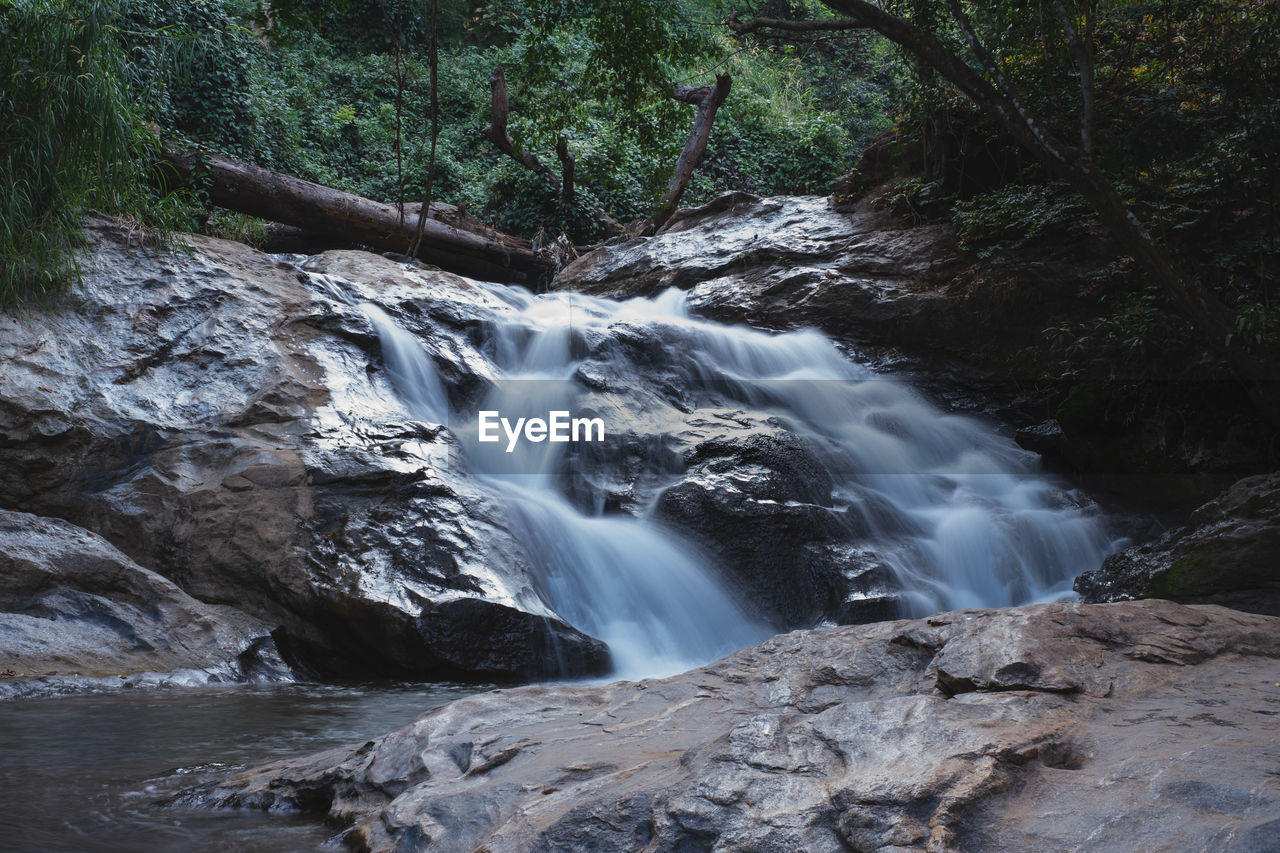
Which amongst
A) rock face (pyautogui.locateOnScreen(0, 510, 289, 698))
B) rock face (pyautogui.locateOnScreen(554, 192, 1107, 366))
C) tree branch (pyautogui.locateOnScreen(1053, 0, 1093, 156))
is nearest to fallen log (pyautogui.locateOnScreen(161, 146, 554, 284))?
rock face (pyautogui.locateOnScreen(554, 192, 1107, 366))

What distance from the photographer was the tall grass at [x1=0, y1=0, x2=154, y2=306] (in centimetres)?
651

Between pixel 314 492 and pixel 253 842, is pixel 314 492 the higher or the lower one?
the higher one

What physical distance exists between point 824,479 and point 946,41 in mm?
5536

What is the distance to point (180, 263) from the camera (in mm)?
7527

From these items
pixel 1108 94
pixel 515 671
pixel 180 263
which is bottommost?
pixel 515 671

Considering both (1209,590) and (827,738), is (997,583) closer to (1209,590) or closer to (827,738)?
(1209,590)

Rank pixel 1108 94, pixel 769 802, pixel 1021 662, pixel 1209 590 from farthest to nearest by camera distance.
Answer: pixel 1108 94
pixel 1209 590
pixel 1021 662
pixel 769 802

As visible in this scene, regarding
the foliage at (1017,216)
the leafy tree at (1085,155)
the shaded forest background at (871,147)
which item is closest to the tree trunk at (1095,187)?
the leafy tree at (1085,155)

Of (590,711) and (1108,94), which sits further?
(1108,94)

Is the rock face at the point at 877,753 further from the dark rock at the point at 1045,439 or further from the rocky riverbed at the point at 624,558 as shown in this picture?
the dark rock at the point at 1045,439

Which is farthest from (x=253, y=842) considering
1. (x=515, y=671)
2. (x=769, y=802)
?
(x=515, y=671)

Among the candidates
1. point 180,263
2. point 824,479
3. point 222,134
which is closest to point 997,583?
point 824,479

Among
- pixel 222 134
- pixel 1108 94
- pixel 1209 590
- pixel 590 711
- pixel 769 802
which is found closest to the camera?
pixel 769 802

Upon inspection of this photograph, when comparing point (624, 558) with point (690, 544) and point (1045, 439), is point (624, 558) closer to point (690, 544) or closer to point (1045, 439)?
point (690, 544)
